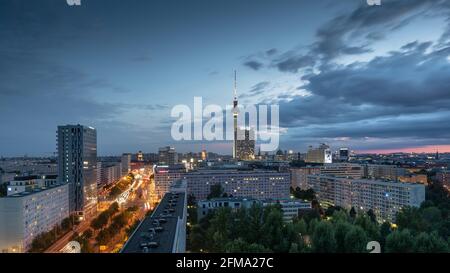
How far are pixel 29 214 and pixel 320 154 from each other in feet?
74.3

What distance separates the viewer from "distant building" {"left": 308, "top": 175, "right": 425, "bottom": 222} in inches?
376

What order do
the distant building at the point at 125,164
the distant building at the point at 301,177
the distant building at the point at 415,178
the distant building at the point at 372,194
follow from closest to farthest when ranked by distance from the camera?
the distant building at the point at 372,194, the distant building at the point at 415,178, the distant building at the point at 301,177, the distant building at the point at 125,164

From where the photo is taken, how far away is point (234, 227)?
6.27 m

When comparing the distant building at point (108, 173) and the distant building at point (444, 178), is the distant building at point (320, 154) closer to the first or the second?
the distant building at point (444, 178)

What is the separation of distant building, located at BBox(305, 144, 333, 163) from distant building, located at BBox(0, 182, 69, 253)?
64.6ft

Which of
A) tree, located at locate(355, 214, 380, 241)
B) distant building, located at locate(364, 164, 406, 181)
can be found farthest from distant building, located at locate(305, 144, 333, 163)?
tree, located at locate(355, 214, 380, 241)

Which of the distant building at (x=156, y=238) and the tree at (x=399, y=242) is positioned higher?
the distant building at (x=156, y=238)

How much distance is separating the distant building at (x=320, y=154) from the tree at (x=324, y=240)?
2068 cm

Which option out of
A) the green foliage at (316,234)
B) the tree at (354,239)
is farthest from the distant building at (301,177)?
the tree at (354,239)

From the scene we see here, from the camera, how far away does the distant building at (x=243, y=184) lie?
14500 millimetres

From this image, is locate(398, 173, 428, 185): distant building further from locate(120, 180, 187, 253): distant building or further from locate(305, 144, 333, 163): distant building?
locate(120, 180, 187, 253): distant building

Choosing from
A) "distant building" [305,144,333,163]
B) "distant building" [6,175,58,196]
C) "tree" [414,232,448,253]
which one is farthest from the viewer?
"distant building" [305,144,333,163]
